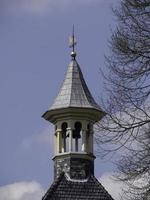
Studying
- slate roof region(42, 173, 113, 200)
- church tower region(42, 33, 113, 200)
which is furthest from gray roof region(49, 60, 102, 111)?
slate roof region(42, 173, 113, 200)

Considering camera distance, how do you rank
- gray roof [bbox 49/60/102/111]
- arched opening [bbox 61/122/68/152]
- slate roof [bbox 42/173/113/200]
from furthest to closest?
gray roof [bbox 49/60/102/111]
arched opening [bbox 61/122/68/152]
slate roof [bbox 42/173/113/200]

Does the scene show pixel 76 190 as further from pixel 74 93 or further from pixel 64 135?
pixel 74 93

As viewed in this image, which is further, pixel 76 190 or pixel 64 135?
pixel 64 135

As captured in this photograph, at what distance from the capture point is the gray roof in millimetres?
36000

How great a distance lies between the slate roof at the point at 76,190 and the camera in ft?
113

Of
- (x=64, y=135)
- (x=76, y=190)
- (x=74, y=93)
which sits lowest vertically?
(x=76, y=190)

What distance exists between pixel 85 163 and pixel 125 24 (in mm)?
14774

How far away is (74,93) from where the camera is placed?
36.7 metres

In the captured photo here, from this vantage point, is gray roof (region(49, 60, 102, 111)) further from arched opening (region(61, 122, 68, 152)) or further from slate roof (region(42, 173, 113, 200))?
slate roof (region(42, 173, 113, 200))

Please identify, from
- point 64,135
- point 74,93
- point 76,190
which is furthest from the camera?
point 74,93

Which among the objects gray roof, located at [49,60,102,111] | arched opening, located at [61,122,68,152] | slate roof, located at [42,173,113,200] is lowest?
slate roof, located at [42,173,113,200]

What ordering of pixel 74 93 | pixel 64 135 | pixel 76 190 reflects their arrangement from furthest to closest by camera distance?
1. pixel 74 93
2. pixel 64 135
3. pixel 76 190

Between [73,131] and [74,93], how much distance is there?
65.8 inches

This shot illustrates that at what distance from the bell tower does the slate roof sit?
0.29m
